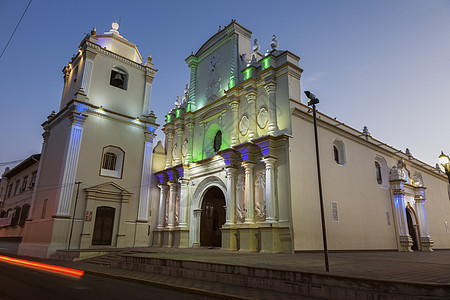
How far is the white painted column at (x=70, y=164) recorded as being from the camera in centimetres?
1616

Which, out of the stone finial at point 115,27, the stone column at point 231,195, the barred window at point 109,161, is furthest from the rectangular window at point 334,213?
the stone finial at point 115,27

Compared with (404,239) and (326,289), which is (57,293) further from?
(404,239)

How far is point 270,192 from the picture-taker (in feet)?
44.5

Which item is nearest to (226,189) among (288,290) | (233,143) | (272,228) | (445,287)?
(233,143)

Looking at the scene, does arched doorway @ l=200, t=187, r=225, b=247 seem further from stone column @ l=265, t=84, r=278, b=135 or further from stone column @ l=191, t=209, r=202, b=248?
stone column @ l=265, t=84, r=278, b=135

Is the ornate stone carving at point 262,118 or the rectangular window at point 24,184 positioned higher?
the ornate stone carving at point 262,118

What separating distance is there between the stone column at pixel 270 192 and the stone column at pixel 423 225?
15.6m

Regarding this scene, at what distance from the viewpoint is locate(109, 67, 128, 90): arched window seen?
20.4 m

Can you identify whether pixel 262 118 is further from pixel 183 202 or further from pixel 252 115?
pixel 183 202

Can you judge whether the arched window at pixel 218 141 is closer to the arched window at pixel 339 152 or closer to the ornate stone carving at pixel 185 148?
the ornate stone carving at pixel 185 148

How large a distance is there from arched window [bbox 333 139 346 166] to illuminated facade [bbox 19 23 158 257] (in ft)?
40.6

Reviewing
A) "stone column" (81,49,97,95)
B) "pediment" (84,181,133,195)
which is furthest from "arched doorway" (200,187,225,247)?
"stone column" (81,49,97,95)

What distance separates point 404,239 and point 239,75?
50.4ft

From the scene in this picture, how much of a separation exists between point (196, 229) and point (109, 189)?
234 inches
